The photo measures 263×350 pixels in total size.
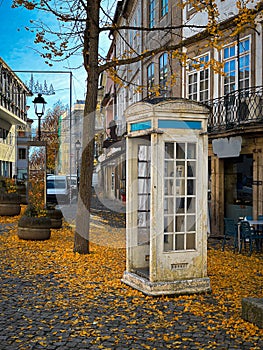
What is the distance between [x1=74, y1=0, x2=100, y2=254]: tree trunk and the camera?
11.7m

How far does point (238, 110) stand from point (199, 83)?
3.69 meters

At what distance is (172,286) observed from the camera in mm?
8055

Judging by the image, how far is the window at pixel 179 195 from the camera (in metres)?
8.17

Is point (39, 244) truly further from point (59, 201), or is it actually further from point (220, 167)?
point (59, 201)

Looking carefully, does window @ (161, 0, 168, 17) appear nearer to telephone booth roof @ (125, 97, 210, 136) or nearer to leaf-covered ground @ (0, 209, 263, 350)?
leaf-covered ground @ (0, 209, 263, 350)

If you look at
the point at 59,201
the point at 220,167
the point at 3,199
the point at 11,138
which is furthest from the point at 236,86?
the point at 11,138

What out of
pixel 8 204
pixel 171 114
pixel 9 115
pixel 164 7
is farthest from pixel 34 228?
pixel 9 115

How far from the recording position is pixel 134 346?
226 inches

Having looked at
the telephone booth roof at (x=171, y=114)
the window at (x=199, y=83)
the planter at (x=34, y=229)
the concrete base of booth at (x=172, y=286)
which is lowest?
the concrete base of booth at (x=172, y=286)

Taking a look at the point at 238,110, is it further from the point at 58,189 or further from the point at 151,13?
the point at 58,189

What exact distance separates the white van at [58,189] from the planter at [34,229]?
63.4 feet

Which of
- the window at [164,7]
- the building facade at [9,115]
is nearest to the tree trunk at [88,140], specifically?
the window at [164,7]

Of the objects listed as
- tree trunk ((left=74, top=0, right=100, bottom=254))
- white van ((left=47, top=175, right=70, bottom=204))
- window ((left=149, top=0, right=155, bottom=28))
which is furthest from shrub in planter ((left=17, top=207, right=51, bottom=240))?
white van ((left=47, top=175, right=70, bottom=204))

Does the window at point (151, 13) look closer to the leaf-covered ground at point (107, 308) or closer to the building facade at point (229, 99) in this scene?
the building facade at point (229, 99)
